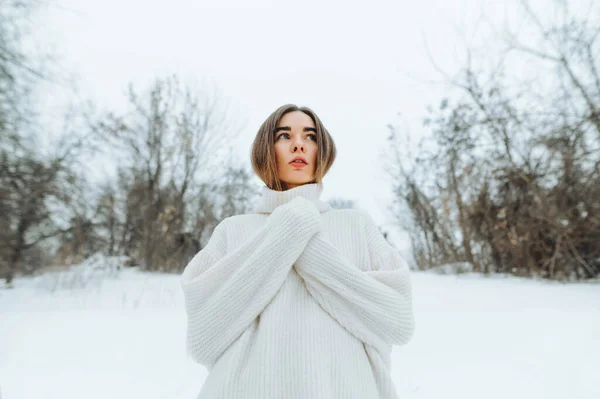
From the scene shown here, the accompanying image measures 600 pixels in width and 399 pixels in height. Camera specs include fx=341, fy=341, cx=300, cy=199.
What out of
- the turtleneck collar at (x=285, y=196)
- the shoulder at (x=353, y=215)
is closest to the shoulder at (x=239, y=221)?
the turtleneck collar at (x=285, y=196)

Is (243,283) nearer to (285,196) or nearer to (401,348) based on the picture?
(285,196)

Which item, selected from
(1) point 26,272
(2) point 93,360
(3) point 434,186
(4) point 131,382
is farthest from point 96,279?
(3) point 434,186

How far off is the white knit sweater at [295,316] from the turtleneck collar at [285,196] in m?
0.15

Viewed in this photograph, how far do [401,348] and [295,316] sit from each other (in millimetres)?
1941

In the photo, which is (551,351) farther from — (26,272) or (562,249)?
(26,272)

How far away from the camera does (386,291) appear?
919mm

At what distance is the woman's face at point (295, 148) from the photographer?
1.22m

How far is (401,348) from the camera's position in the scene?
2514mm

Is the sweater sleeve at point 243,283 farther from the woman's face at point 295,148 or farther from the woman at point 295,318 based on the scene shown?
the woman's face at point 295,148

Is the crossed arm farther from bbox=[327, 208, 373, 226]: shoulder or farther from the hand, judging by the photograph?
bbox=[327, 208, 373, 226]: shoulder

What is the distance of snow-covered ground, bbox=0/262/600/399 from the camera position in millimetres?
1876

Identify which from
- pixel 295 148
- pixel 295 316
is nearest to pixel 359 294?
pixel 295 316

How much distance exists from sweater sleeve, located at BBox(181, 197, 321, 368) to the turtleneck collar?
17cm

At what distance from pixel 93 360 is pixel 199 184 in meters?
5.13
